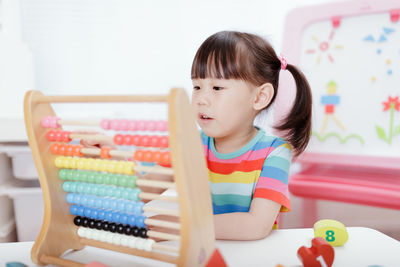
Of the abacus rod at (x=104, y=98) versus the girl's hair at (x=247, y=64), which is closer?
→ the abacus rod at (x=104, y=98)

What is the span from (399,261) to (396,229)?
1.25 m

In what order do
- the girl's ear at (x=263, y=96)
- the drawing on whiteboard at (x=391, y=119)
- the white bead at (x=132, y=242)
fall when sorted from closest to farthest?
the white bead at (x=132, y=242), the girl's ear at (x=263, y=96), the drawing on whiteboard at (x=391, y=119)

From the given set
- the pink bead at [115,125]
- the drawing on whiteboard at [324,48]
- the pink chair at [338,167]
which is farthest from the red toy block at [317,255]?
the drawing on whiteboard at [324,48]

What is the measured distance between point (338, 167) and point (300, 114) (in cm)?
76

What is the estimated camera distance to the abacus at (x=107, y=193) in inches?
18.1

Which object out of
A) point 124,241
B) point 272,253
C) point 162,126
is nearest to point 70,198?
point 124,241

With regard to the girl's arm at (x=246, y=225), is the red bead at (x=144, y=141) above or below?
above

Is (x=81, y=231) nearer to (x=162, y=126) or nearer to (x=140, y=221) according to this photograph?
(x=140, y=221)

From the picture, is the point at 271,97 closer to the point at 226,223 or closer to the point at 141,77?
the point at 226,223

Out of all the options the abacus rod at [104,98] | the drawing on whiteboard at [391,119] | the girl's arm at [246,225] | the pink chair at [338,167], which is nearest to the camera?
the abacus rod at [104,98]

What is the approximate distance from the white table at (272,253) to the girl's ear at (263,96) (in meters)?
0.34

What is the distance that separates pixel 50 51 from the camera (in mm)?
1625

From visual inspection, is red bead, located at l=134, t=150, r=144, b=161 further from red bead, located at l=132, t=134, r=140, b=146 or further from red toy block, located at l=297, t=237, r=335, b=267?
red toy block, located at l=297, t=237, r=335, b=267

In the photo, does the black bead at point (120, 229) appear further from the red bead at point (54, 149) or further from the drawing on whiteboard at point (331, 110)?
the drawing on whiteboard at point (331, 110)
